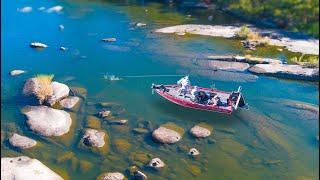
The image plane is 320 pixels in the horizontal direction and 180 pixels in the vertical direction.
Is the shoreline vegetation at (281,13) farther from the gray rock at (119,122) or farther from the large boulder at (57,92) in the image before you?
the large boulder at (57,92)

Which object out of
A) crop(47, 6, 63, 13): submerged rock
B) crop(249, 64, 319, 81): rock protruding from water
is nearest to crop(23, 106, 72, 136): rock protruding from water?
crop(249, 64, 319, 81): rock protruding from water

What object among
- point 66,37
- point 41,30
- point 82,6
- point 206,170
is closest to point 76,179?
point 206,170

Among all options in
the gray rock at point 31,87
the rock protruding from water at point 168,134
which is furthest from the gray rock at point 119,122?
the gray rock at point 31,87

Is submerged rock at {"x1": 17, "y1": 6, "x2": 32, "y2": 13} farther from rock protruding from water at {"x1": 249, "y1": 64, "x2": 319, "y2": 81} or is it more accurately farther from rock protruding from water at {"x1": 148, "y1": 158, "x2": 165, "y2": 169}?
rock protruding from water at {"x1": 148, "y1": 158, "x2": 165, "y2": 169}

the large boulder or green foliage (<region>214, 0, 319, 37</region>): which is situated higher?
green foliage (<region>214, 0, 319, 37</region>)

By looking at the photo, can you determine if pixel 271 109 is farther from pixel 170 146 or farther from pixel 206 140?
pixel 170 146

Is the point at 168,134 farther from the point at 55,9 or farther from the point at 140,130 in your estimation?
the point at 55,9

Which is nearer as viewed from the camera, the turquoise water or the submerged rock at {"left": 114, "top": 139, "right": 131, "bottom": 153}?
the turquoise water

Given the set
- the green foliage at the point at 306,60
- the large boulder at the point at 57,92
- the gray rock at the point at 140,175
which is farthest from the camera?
the green foliage at the point at 306,60
